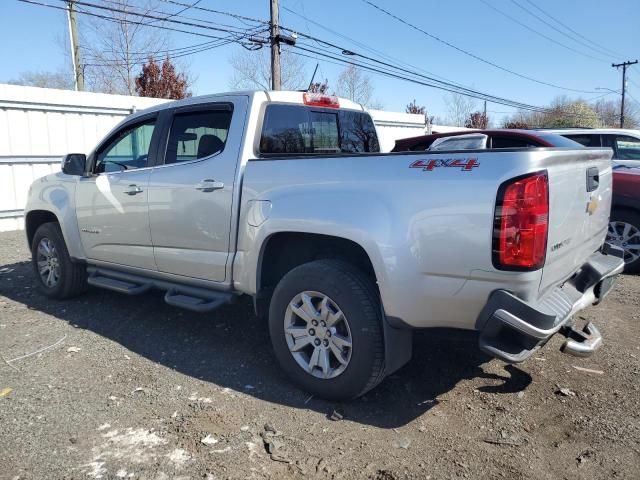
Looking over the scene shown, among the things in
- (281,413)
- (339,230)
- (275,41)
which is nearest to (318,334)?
(281,413)

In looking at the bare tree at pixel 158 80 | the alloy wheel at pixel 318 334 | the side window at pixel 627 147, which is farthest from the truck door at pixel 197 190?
the bare tree at pixel 158 80

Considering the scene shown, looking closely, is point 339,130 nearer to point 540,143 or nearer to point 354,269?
point 354,269

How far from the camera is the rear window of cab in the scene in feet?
13.0

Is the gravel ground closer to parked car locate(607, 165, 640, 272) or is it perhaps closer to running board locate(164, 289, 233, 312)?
running board locate(164, 289, 233, 312)

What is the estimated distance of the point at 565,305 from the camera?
9.41ft

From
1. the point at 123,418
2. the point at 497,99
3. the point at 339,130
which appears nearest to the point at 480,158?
the point at 339,130

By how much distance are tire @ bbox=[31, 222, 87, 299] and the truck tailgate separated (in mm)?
4635

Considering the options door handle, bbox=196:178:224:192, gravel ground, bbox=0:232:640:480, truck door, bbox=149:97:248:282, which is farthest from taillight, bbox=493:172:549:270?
door handle, bbox=196:178:224:192

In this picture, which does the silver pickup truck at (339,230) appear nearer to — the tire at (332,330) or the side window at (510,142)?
the tire at (332,330)

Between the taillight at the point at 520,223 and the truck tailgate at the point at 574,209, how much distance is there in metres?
0.13

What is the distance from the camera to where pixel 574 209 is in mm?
2945

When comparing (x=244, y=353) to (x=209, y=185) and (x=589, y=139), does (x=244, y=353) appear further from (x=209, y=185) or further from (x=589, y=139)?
(x=589, y=139)

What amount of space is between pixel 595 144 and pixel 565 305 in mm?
5751

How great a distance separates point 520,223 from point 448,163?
18.7 inches
